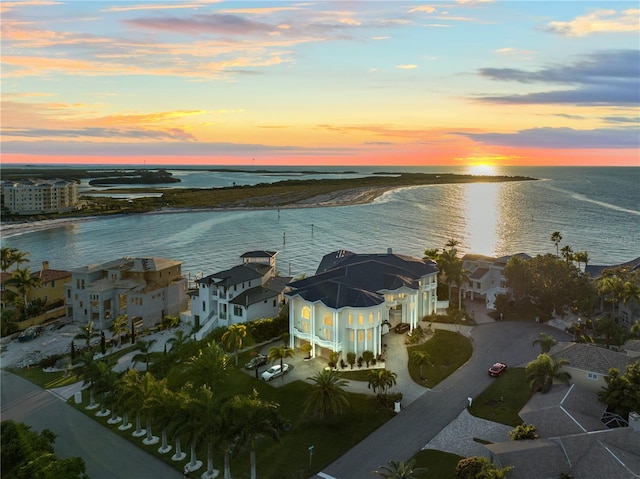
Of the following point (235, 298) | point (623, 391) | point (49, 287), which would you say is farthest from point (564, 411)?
point (49, 287)

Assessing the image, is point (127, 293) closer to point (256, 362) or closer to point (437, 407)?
point (256, 362)

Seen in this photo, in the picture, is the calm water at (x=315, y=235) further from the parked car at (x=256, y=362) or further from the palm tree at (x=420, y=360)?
the palm tree at (x=420, y=360)

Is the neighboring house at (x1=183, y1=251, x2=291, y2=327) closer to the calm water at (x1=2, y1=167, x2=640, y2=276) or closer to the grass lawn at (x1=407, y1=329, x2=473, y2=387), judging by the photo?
the grass lawn at (x1=407, y1=329, x2=473, y2=387)

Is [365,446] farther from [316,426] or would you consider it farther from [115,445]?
[115,445]

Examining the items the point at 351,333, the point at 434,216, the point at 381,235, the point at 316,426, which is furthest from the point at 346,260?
the point at 434,216

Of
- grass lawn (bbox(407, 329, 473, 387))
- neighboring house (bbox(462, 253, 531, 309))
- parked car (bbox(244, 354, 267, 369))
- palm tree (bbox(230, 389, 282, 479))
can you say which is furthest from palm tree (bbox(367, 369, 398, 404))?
neighboring house (bbox(462, 253, 531, 309))
